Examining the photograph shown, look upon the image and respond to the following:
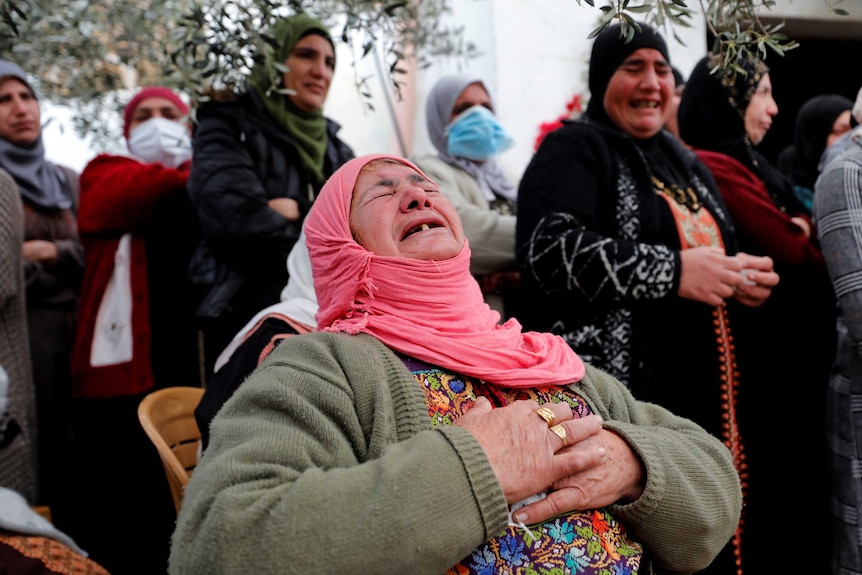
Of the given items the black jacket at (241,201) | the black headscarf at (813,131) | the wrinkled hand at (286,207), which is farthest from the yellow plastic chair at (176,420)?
the black headscarf at (813,131)

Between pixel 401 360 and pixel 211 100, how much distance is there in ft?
6.92

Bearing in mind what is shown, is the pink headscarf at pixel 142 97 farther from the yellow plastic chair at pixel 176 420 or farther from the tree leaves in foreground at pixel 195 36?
the yellow plastic chair at pixel 176 420

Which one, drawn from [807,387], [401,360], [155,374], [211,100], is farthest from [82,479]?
[807,387]

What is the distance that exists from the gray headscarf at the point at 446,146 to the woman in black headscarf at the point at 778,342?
96cm

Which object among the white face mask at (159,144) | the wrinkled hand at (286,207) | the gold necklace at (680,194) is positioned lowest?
the wrinkled hand at (286,207)

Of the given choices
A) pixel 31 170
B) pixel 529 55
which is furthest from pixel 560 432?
pixel 529 55

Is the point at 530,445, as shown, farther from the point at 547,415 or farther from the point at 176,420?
the point at 176,420

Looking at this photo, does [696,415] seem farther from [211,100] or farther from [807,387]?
[211,100]

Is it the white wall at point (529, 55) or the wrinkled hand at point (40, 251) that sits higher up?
the white wall at point (529, 55)

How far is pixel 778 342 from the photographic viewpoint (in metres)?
3.39

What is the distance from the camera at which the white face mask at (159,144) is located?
14.4ft

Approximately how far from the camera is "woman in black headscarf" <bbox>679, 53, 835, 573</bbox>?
10.6 ft

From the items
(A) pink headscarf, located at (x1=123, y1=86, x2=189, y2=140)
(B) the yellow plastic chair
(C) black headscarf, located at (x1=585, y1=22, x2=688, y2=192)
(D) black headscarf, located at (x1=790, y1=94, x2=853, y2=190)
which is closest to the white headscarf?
(B) the yellow plastic chair

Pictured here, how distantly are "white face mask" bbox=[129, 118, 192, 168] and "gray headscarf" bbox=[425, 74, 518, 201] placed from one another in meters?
1.38
